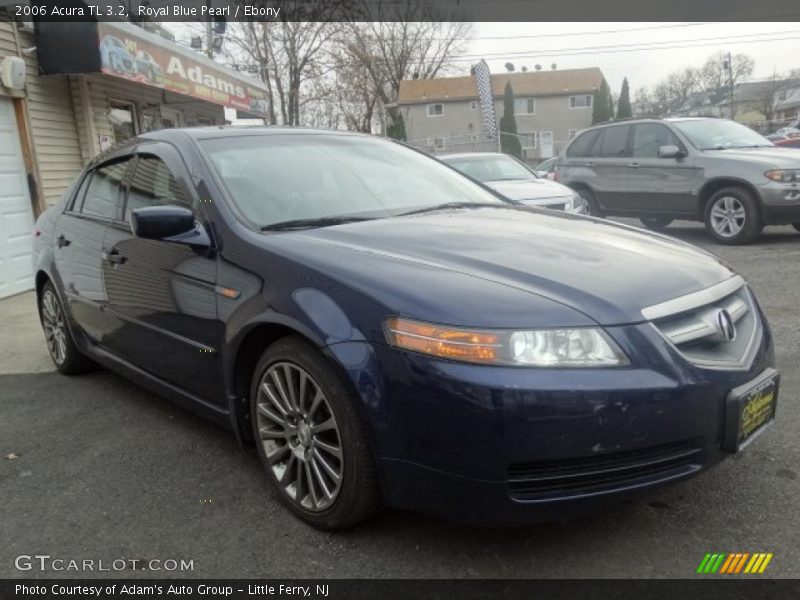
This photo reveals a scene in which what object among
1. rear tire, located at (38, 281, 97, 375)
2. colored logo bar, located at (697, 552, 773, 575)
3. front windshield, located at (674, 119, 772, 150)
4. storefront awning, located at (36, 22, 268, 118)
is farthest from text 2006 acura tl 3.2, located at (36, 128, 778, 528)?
front windshield, located at (674, 119, 772, 150)

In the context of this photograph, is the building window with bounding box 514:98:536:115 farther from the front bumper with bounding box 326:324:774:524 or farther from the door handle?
the front bumper with bounding box 326:324:774:524

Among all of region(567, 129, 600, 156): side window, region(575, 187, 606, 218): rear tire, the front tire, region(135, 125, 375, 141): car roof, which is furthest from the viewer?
region(567, 129, 600, 156): side window

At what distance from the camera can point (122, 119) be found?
11383 millimetres

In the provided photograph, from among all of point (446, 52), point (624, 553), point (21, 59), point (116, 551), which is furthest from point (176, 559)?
point (446, 52)

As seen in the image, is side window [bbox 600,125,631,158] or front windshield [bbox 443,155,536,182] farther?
side window [bbox 600,125,631,158]

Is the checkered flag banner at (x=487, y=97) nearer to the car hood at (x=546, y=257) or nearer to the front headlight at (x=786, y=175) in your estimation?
the front headlight at (x=786, y=175)

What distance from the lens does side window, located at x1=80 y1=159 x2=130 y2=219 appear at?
12.8ft

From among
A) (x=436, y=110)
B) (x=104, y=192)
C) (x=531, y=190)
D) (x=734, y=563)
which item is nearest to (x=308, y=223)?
(x=104, y=192)

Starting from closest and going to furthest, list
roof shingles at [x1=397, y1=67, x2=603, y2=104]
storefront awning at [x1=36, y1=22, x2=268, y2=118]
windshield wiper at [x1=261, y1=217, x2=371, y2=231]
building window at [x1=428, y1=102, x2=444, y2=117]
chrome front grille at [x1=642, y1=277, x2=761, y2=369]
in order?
chrome front grille at [x1=642, y1=277, x2=761, y2=369], windshield wiper at [x1=261, y1=217, x2=371, y2=231], storefront awning at [x1=36, y1=22, x2=268, y2=118], roof shingles at [x1=397, y1=67, x2=603, y2=104], building window at [x1=428, y1=102, x2=444, y2=117]

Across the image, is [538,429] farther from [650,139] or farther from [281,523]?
[650,139]

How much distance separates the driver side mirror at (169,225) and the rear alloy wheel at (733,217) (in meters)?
7.38

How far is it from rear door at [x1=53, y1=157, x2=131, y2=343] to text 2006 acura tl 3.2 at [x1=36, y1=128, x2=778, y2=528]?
0.42 m

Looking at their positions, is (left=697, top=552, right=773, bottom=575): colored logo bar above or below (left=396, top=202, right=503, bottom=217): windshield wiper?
below

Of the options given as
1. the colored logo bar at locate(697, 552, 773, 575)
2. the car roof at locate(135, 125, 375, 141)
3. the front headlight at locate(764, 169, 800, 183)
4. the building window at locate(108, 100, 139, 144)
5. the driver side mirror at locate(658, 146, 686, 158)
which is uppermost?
the building window at locate(108, 100, 139, 144)
